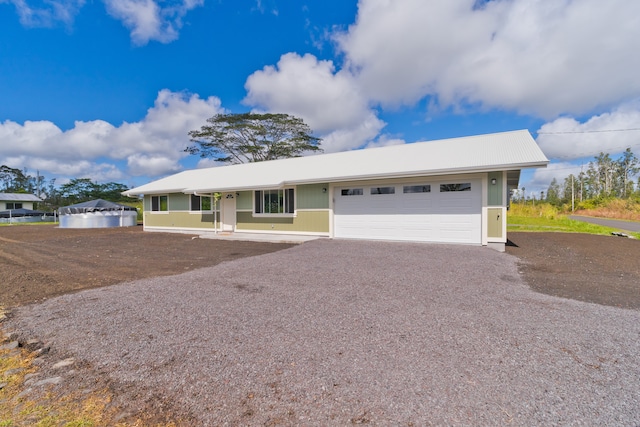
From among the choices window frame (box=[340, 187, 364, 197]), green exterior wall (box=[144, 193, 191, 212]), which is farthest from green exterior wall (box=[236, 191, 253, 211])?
window frame (box=[340, 187, 364, 197])

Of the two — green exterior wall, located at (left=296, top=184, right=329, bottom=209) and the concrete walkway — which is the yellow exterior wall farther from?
green exterior wall, located at (left=296, top=184, right=329, bottom=209)

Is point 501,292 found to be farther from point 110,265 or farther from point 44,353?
point 110,265

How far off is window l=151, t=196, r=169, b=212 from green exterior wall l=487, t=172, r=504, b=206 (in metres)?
15.6

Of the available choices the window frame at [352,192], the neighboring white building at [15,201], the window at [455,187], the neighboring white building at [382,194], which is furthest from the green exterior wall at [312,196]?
the neighboring white building at [15,201]

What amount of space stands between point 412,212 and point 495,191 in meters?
2.51

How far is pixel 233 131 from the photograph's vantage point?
28469 millimetres

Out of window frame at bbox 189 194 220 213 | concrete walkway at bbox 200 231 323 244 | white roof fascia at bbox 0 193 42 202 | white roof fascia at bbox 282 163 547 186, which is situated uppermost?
white roof fascia at bbox 0 193 42 202

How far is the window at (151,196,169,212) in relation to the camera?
54.8 feet

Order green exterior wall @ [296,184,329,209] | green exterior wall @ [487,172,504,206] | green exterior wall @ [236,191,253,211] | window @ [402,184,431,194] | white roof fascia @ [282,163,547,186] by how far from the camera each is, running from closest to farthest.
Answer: white roof fascia @ [282,163,547,186], green exterior wall @ [487,172,504,206], window @ [402,184,431,194], green exterior wall @ [296,184,329,209], green exterior wall @ [236,191,253,211]

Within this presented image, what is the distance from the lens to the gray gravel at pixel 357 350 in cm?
197

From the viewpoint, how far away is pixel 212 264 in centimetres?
716

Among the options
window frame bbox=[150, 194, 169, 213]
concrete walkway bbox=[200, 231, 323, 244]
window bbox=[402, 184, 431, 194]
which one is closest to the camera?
window bbox=[402, 184, 431, 194]

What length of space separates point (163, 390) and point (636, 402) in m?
3.28

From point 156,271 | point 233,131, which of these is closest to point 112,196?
point 233,131
